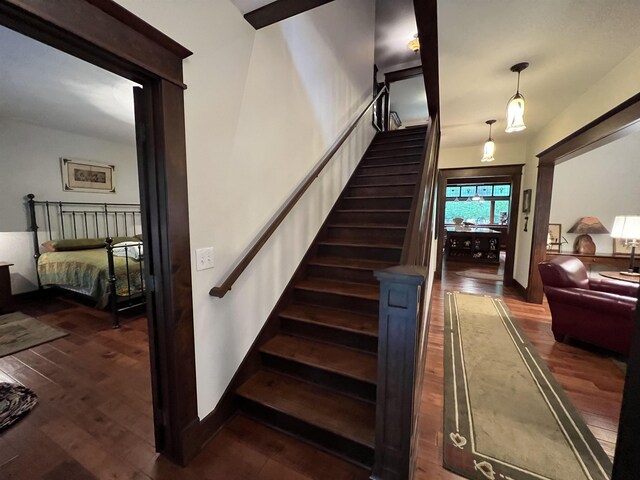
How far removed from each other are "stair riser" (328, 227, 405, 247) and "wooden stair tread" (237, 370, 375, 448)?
4.69ft

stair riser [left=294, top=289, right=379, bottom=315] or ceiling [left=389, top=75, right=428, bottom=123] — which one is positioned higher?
ceiling [left=389, top=75, right=428, bottom=123]

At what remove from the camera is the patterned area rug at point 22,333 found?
260cm

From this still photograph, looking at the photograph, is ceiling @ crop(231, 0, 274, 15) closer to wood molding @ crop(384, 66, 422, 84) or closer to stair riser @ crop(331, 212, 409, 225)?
stair riser @ crop(331, 212, 409, 225)

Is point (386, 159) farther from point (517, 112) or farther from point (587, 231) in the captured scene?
point (587, 231)

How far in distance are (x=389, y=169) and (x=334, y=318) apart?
93.9 inches

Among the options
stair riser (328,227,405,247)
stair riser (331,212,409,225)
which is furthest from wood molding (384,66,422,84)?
stair riser (328,227,405,247)

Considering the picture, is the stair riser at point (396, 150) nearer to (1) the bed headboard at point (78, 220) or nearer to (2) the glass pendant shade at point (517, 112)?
(2) the glass pendant shade at point (517, 112)

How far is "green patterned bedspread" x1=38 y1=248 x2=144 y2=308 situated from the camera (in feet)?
10.7

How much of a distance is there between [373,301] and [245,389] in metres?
1.09

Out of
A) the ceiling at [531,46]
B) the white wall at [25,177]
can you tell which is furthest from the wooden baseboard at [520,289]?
the white wall at [25,177]

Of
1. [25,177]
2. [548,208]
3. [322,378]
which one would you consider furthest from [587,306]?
[25,177]

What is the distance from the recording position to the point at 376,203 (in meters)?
3.23

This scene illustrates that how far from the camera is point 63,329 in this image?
2.99 meters

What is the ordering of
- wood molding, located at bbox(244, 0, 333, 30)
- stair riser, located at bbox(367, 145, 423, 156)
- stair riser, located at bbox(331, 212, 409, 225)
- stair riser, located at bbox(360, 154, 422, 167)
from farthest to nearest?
1. stair riser, located at bbox(367, 145, 423, 156)
2. stair riser, located at bbox(360, 154, 422, 167)
3. stair riser, located at bbox(331, 212, 409, 225)
4. wood molding, located at bbox(244, 0, 333, 30)
